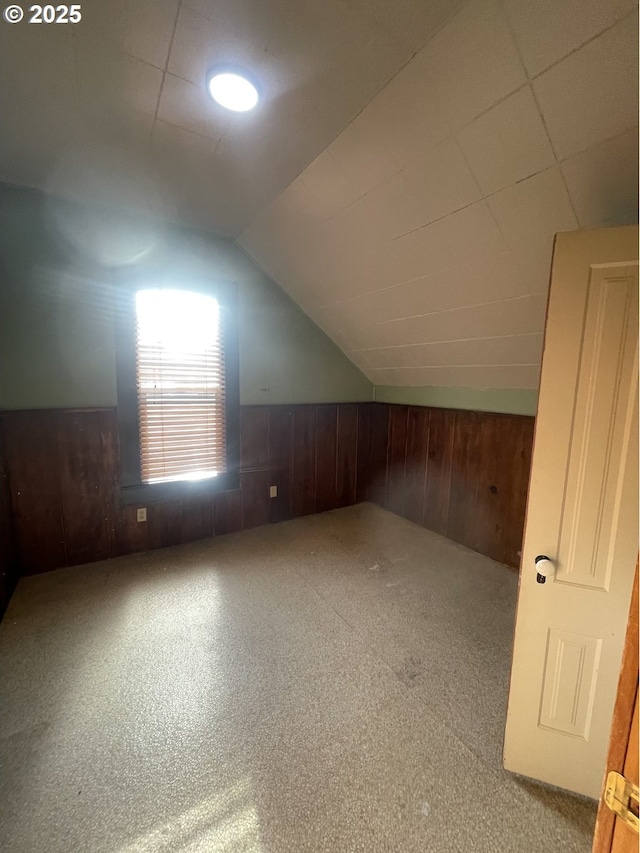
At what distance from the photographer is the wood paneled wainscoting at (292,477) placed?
100 inches

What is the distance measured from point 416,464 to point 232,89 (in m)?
3.15

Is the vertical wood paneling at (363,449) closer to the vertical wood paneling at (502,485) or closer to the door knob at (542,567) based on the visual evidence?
the vertical wood paneling at (502,485)

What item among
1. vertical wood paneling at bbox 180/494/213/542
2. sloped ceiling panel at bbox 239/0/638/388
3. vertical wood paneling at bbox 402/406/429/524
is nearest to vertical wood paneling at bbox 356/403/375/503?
vertical wood paneling at bbox 402/406/429/524

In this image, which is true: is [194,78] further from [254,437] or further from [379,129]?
[254,437]

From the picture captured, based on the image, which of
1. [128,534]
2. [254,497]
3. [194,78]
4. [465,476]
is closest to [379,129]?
[194,78]

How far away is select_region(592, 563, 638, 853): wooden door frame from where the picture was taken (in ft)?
2.04

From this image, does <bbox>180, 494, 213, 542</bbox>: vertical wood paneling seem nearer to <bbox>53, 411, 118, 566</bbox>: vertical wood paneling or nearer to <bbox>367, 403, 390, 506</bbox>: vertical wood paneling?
<bbox>53, 411, 118, 566</bbox>: vertical wood paneling

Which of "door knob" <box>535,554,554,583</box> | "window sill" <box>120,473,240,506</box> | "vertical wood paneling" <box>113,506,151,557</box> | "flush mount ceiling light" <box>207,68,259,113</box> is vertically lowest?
"vertical wood paneling" <box>113,506,151,557</box>

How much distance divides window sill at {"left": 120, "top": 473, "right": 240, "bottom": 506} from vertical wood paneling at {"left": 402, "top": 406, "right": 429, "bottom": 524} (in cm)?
177

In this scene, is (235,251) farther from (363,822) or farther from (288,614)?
(363,822)

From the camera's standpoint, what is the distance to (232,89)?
4.85 ft

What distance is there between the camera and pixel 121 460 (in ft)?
9.18

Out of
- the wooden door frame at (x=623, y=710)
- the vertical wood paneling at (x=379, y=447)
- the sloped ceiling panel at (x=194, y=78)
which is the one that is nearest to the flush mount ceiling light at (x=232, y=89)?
the sloped ceiling panel at (x=194, y=78)

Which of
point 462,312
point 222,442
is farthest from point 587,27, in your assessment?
point 222,442
